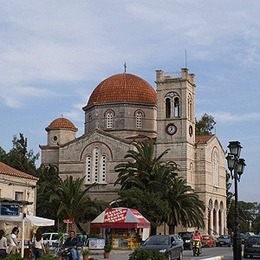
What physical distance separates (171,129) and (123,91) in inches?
337

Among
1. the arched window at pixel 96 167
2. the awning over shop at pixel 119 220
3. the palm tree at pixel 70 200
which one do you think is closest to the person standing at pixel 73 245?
the awning over shop at pixel 119 220

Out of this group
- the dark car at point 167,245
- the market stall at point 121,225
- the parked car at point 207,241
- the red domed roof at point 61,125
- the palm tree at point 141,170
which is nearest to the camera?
the dark car at point 167,245

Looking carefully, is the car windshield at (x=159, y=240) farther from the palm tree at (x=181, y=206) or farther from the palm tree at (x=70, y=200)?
the palm tree at (x=181, y=206)

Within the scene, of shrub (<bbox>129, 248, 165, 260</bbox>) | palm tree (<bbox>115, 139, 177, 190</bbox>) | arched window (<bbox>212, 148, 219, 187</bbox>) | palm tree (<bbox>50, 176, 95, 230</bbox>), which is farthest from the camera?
arched window (<bbox>212, 148, 219, 187</bbox>)

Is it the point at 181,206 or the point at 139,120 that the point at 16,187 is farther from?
the point at 139,120

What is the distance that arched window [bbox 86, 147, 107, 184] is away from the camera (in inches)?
2483

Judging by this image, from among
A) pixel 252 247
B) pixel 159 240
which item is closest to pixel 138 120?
pixel 252 247

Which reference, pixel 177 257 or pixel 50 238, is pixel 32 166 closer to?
pixel 50 238

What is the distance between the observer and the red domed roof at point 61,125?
69938 millimetres

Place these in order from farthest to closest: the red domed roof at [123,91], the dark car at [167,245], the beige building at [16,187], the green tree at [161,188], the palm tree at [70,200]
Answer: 1. the red domed roof at [123,91]
2. the green tree at [161,188]
3. the palm tree at [70,200]
4. the beige building at [16,187]
5. the dark car at [167,245]

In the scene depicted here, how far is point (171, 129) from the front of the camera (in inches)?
2461

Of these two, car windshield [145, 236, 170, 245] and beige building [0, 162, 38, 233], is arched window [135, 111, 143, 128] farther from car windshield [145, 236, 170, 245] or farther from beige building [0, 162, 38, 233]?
car windshield [145, 236, 170, 245]

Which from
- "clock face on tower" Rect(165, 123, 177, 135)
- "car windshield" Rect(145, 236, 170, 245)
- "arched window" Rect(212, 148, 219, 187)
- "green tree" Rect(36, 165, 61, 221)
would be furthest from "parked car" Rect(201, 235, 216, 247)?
"car windshield" Rect(145, 236, 170, 245)

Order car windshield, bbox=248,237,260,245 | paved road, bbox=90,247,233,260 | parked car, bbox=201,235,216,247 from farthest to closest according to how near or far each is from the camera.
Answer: parked car, bbox=201,235,216,247 < car windshield, bbox=248,237,260,245 < paved road, bbox=90,247,233,260
